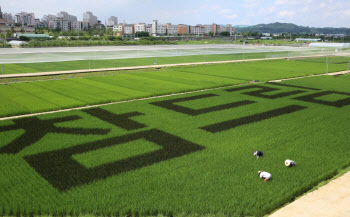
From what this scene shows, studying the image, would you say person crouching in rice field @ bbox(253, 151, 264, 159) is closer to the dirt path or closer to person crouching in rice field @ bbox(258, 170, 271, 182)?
person crouching in rice field @ bbox(258, 170, 271, 182)

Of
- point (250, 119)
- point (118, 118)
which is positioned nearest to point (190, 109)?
point (250, 119)

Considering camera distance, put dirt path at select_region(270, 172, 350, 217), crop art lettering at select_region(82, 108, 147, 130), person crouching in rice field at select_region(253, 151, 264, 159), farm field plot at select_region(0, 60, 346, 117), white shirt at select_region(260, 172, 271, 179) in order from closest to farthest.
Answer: dirt path at select_region(270, 172, 350, 217)
white shirt at select_region(260, 172, 271, 179)
person crouching in rice field at select_region(253, 151, 264, 159)
crop art lettering at select_region(82, 108, 147, 130)
farm field plot at select_region(0, 60, 346, 117)

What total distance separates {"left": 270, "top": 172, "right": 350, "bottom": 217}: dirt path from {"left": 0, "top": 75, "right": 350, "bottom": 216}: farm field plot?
0.88ft

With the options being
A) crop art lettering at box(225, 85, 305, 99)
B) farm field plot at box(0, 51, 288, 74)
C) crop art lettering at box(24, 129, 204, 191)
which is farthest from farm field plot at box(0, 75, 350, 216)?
farm field plot at box(0, 51, 288, 74)

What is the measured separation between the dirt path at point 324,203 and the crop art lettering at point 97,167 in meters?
3.76

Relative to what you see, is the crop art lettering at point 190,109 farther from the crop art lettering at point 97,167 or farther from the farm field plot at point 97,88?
the crop art lettering at point 97,167

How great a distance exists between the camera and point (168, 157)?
947cm

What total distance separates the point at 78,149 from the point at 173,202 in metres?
4.47

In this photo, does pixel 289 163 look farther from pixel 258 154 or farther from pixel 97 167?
pixel 97 167

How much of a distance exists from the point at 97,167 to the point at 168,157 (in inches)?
82.9

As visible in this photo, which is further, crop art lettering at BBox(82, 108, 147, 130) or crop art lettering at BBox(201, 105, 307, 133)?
crop art lettering at BBox(82, 108, 147, 130)

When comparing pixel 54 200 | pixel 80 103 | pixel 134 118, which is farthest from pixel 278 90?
pixel 54 200

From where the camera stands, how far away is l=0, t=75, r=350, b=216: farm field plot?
6.93 metres

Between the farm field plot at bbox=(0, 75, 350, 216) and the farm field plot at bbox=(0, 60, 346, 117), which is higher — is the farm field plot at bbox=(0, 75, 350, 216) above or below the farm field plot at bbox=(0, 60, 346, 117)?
below
